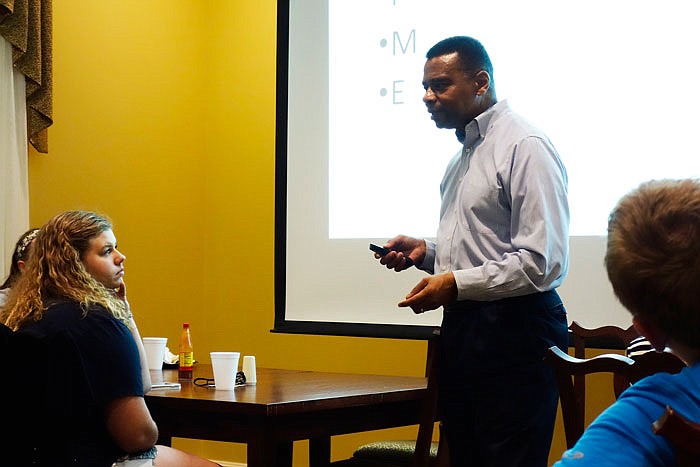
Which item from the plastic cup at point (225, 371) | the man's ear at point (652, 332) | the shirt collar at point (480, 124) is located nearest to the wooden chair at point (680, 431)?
the man's ear at point (652, 332)

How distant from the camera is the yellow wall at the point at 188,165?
14.4ft

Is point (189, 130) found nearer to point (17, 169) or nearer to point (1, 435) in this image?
point (17, 169)

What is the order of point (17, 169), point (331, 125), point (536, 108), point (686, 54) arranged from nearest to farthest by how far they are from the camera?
point (686, 54), point (536, 108), point (17, 169), point (331, 125)

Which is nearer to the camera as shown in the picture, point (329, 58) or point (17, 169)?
point (17, 169)

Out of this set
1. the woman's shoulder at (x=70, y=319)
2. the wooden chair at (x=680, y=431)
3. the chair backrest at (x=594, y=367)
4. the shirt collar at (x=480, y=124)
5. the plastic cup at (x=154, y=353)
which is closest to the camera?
the wooden chair at (x=680, y=431)

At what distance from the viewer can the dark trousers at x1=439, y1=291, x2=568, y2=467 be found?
7.01 ft

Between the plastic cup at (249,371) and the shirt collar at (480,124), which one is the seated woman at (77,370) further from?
the shirt collar at (480,124)

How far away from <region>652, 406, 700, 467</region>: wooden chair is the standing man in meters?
1.31

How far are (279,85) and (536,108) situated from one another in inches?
53.2

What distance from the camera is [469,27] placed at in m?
3.78

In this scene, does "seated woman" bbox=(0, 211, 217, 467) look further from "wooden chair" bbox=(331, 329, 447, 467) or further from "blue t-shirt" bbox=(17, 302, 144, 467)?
"wooden chair" bbox=(331, 329, 447, 467)

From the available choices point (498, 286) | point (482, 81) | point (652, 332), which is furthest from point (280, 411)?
point (652, 332)

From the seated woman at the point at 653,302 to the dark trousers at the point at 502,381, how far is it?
1220 millimetres

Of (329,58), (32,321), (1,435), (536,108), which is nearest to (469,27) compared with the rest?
(536,108)
